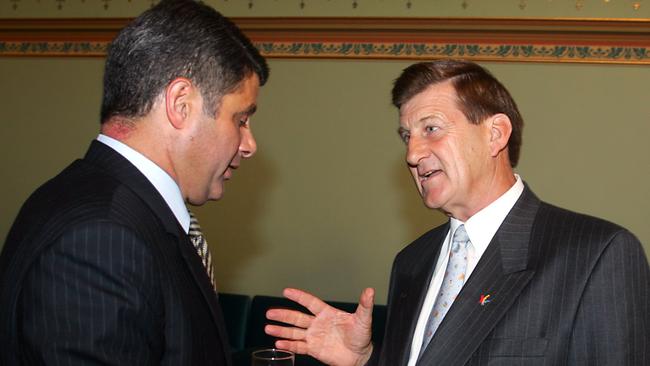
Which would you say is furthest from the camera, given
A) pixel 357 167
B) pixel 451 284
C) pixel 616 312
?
pixel 357 167

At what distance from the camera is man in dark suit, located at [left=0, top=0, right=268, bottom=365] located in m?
1.24

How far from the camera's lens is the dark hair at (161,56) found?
1494mm

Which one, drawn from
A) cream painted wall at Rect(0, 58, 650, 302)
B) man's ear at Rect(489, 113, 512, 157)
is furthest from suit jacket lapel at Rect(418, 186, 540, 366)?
cream painted wall at Rect(0, 58, 650, 302)

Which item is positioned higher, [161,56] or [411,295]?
[161,56]

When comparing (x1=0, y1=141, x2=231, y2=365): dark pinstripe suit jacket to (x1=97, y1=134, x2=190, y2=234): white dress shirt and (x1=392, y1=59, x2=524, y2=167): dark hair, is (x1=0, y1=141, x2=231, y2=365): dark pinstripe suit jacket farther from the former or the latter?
(x1=392, y1=59, x2=524, y2=167): dark hair

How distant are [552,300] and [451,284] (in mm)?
320

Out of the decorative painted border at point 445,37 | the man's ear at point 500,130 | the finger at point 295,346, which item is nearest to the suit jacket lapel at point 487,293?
the man's ear at point 500,130

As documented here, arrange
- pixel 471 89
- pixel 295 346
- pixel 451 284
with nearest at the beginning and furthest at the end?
1. pixel 451 284
2. pixel 471 89
3. pixel 295 346

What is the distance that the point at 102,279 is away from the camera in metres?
1.26

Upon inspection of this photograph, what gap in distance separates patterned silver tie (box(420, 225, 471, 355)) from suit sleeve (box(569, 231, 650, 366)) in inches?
14.3

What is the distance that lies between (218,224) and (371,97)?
1.44m

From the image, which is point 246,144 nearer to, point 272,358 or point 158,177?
point 158,177

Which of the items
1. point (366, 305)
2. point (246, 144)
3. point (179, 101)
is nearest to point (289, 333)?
point (366, 305)

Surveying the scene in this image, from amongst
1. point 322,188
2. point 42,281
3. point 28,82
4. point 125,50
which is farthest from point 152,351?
point 28,82
